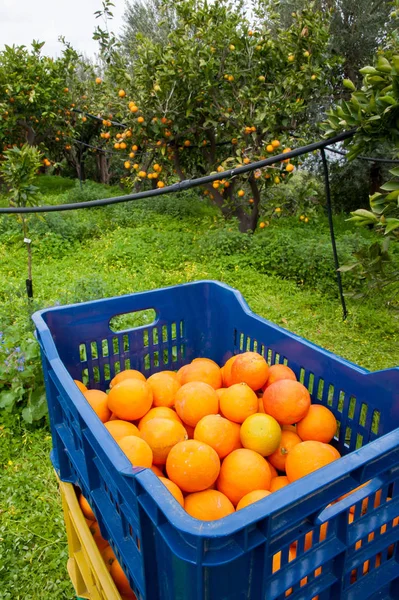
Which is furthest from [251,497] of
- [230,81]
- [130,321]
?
[230,81]

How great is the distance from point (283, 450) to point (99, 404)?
0.59 m

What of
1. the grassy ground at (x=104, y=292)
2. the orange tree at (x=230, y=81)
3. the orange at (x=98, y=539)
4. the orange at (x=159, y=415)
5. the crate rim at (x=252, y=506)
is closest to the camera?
the crate rim at (x=252, y=506)

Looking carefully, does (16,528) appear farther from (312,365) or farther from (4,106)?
(4,106)

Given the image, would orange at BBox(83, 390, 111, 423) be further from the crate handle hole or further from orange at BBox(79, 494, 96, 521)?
the crate handle hole

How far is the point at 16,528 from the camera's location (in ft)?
6.37

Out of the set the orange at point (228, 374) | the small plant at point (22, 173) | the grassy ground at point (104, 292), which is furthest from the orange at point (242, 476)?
the small plant at point (22, 173)

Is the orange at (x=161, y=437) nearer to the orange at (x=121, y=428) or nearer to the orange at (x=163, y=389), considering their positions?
the orange at (x=121, y=428)

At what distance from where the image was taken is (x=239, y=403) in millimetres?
1381

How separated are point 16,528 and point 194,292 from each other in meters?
1.26

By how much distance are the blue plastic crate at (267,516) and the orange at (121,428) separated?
0.42 feet

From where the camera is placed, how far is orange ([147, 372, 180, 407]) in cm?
154

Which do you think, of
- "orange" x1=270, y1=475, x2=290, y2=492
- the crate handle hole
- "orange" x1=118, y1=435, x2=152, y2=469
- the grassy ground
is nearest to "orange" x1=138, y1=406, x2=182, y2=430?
"orange" x1=118, y1=435, x2=152, y2=469

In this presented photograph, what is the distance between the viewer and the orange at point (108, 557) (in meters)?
1.15

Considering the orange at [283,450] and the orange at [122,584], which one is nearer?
the orange at [122,584]
